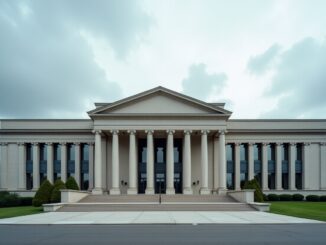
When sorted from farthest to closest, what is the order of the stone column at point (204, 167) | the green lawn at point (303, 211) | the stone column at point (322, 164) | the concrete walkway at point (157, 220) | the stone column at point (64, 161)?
the stone column at point (322, 164) → the stone column at point (64, 161) → the stone column at point (204, 167) → the green lawn at point (303, 211) → the concrete walkway at point (157, 220)

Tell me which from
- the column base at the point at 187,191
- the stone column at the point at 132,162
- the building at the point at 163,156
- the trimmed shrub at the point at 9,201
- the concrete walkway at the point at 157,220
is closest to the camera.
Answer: the concrete walkway at the point at 157,220

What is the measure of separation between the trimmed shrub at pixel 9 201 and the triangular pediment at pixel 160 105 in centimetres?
1465

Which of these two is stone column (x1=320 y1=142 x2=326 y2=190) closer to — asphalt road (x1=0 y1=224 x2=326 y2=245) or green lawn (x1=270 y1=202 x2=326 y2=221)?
green lawn (x1=270 y1=202 x2=326 y2=221)

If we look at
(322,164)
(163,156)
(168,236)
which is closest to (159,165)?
(163,156)

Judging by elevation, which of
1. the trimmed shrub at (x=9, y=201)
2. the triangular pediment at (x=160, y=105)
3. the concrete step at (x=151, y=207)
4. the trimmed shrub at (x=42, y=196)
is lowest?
the trimmed shrub at (x=9, y=201)

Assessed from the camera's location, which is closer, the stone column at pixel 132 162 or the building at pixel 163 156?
the stone column at pixel 132 162

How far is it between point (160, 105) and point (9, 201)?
2229 cm

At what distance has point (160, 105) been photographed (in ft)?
161

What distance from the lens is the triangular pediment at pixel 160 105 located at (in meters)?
48.1

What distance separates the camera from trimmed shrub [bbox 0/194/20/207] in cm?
4117

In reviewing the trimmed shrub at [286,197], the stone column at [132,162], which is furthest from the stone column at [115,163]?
the trimmed shrub at [286,197]

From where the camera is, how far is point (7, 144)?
53812mm

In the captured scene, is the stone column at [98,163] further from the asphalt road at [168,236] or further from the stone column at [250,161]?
the asphalt road at [168,236]

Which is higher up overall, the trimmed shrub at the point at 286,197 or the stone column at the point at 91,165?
the stone column at the point at 91,165
